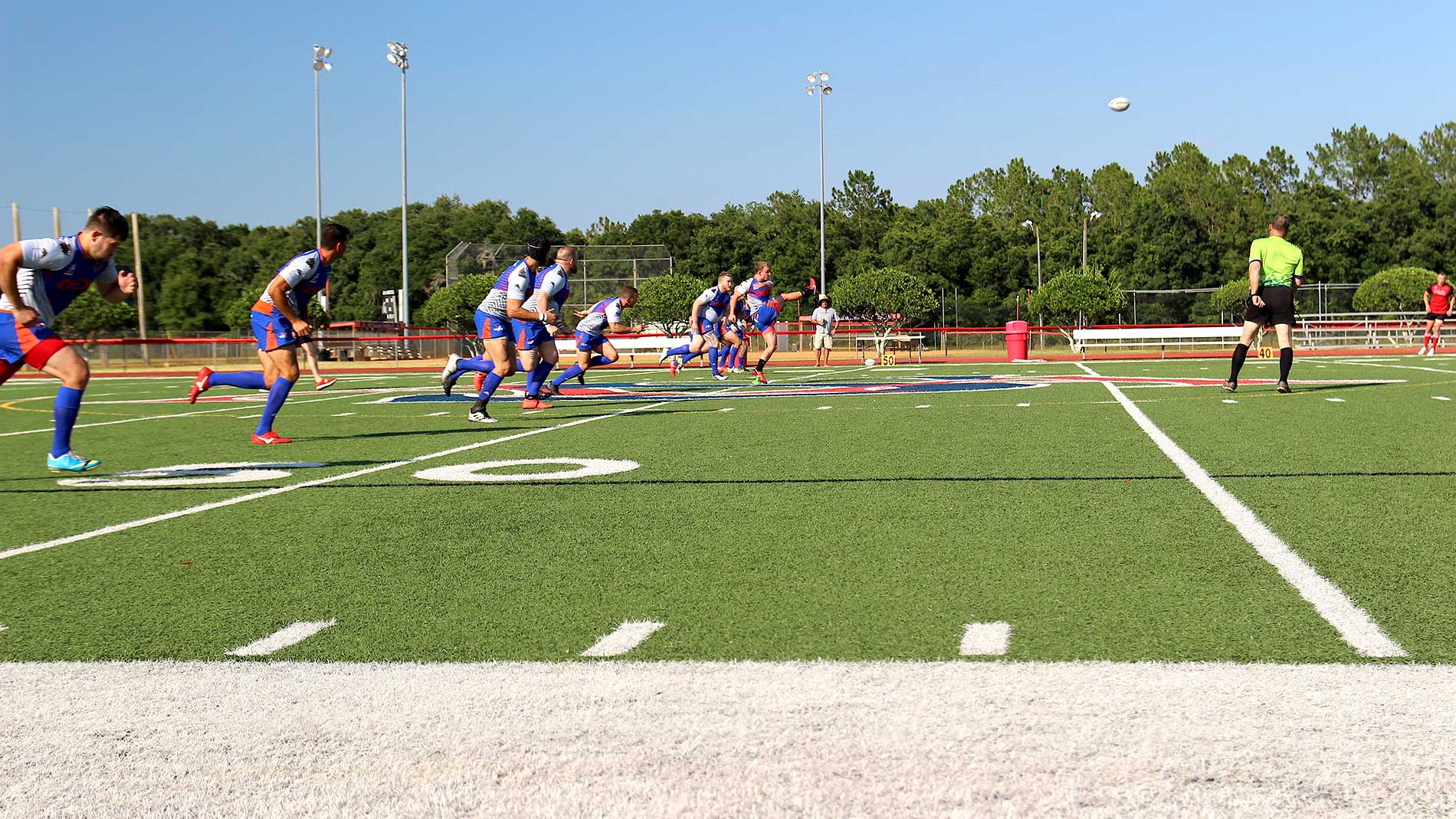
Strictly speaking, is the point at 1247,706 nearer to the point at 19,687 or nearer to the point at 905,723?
the point at 905,723

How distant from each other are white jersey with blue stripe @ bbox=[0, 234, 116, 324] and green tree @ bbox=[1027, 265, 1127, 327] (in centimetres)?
5363

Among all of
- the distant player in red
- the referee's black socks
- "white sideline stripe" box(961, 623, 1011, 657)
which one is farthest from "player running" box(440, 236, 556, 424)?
the distant player in red

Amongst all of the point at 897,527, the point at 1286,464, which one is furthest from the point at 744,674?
the point at 1286,464

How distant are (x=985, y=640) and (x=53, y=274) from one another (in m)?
7.45

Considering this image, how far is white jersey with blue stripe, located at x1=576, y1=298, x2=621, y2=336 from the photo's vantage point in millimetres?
18109

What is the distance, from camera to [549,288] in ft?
46.5

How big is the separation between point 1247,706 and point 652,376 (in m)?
22.6

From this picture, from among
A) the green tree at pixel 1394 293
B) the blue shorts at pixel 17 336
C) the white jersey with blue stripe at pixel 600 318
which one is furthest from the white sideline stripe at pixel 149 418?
the green tree at pixel 1394 293

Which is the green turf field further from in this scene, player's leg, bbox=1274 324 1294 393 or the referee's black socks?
the referee's black socks

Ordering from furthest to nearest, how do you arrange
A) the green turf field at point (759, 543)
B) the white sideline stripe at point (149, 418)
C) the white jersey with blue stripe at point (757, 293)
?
the white jersey with blue stripe at point (757, 293), the white sideline stripe at point (149, 418), the green turf field at point (759, 543)

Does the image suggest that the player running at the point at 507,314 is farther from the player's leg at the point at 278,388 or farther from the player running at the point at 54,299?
the player running at the point at 54,299

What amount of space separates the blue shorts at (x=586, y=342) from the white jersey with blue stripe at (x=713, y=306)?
4.30m

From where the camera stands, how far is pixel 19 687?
3377 mm

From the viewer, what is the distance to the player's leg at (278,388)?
421 inches
